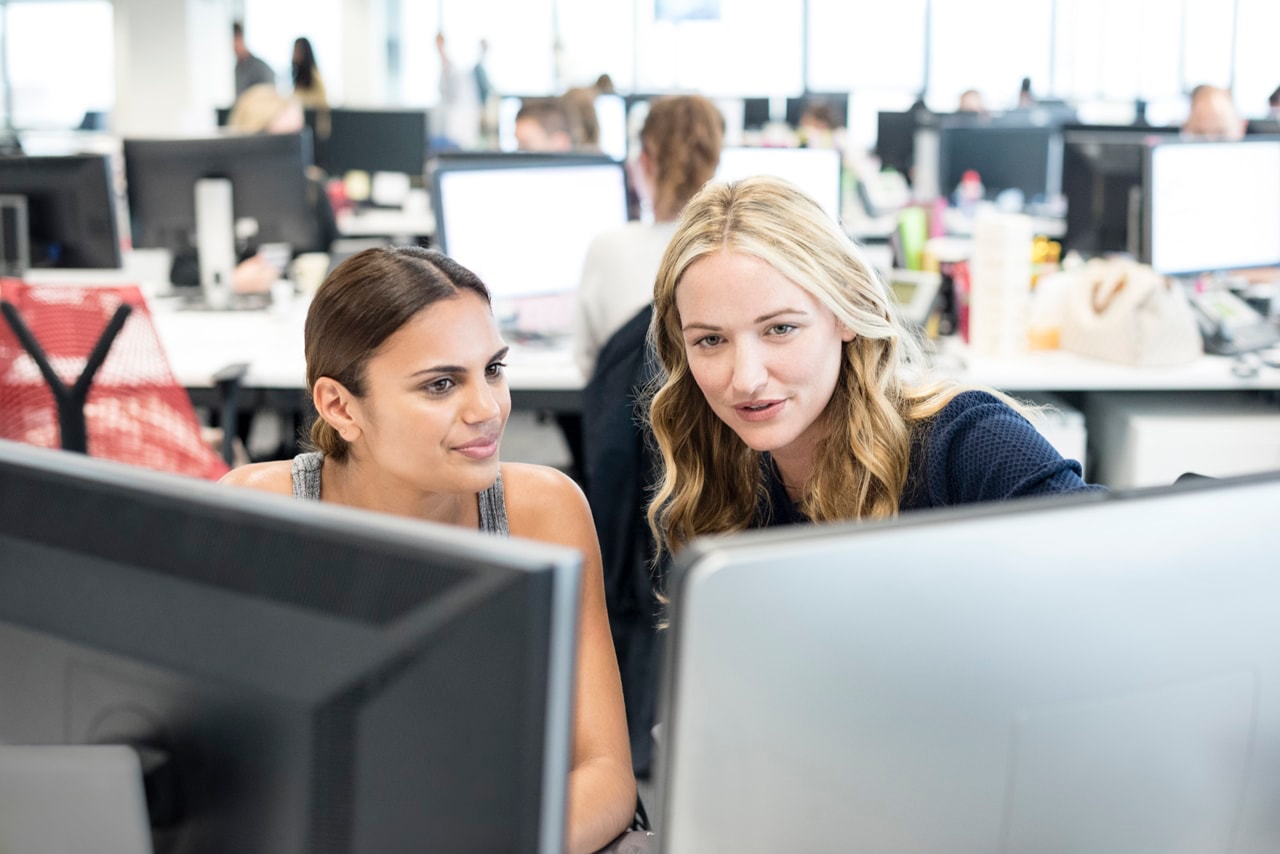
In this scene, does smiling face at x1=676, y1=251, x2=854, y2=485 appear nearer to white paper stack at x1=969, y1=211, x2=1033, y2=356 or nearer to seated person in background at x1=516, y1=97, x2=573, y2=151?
white paper stack at x1=969, y1=211, x2=1033, y2=356

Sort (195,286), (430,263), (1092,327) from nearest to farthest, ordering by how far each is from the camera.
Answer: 1. (430,263)
2. (1092,327)
3. (195,286)

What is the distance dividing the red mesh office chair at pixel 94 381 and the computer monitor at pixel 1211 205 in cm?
230

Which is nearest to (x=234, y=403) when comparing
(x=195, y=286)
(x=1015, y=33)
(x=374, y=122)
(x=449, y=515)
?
(x=195, y=286)

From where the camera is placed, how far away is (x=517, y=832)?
0.56 metres

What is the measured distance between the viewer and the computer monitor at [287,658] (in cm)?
55

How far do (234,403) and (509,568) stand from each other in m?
2.39

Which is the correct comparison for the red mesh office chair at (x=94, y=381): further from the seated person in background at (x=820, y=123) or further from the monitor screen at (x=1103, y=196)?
the seated person in background at (x=820, y=123)

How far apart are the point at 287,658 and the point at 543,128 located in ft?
13.4

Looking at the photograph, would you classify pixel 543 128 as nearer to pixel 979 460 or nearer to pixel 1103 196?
pixel 1103 196

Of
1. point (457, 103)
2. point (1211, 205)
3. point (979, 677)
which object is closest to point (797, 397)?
point (979, 677)

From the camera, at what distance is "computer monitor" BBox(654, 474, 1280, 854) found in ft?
1.86

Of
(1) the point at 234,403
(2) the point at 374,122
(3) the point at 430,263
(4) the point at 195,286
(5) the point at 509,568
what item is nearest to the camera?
(5) the point at 509,568

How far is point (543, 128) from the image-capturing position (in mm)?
4496

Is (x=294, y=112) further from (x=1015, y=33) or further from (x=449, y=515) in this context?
(x=1015, y=33)
